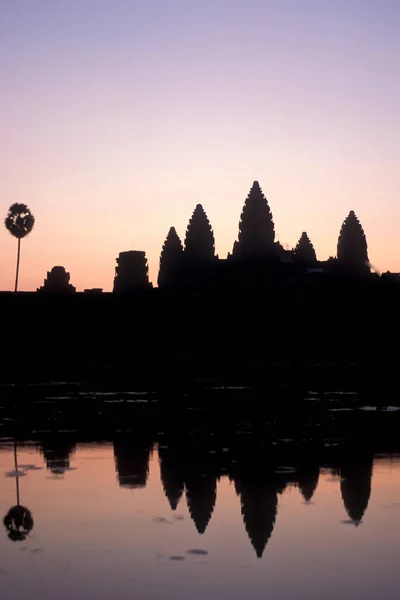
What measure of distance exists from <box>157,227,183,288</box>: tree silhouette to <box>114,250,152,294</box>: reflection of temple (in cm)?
558

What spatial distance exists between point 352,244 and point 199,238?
68.3ft

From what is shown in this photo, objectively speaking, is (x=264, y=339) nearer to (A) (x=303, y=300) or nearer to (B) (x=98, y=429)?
(A) (x=303, y=300)

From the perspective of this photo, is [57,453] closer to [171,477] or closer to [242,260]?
[171,477]

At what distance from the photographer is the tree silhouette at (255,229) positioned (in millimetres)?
124375

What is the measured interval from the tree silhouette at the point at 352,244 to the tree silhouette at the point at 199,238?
1779 centimetres

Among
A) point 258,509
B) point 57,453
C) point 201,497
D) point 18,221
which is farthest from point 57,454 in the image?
point 18,221

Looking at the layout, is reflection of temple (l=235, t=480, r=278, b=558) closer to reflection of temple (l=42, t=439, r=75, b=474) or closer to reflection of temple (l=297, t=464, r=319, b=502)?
reflection of temple (l=297, t=464, r=319, b=502)

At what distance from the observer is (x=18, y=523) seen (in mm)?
12758

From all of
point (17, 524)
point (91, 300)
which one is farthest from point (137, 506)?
point (91, 300)

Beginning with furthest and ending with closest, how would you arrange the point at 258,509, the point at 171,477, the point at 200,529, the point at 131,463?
1. the point at 131,463
2. the point at 171,477
3. the point at 258,509
4. the point at 200,529

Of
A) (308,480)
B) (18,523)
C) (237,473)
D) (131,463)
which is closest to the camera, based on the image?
(18,523)

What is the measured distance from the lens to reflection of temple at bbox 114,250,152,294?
131750 millimetres

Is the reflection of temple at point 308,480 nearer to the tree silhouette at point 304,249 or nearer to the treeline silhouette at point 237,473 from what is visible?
the treeline silhouette at point 237,473

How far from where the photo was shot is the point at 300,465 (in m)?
17.2
